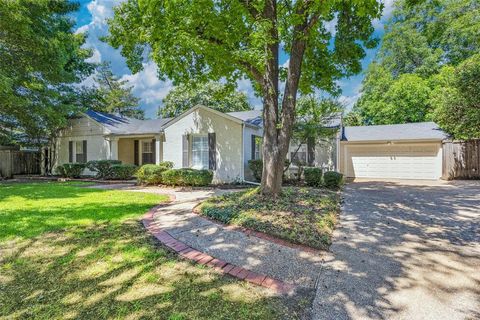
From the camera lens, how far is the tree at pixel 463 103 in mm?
14352

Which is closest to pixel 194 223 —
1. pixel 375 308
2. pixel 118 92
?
pixel 375 308

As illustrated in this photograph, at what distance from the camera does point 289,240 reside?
4.61m

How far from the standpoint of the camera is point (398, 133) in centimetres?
1689

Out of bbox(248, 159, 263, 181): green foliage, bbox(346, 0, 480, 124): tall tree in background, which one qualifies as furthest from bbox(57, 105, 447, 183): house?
bbox(346, 0, 480, 124): tall tree in background

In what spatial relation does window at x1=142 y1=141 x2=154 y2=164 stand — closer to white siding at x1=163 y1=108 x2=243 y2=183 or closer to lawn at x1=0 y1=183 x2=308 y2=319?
white siding at x1=163 y1=108 x2=243 y2=183

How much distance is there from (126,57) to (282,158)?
6932 mm

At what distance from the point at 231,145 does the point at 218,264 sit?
9.36m

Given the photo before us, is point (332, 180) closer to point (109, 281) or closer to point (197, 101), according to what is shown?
point (109, 281)

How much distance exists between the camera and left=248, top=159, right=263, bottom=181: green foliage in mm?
12477

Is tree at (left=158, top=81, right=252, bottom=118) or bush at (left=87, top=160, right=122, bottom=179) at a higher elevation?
tree at (left=158, top=81, right=252, bottom=118)

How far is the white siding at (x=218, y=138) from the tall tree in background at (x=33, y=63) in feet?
22.8

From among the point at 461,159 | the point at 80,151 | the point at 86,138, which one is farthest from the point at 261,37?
the point at 80,151

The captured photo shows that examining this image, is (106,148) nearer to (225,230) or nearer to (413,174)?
(225,230)

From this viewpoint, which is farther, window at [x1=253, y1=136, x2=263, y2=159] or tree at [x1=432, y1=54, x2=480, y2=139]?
tree at [x1=432, y1=54, x2=480, y2=139]
